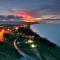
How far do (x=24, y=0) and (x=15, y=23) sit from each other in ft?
0.63

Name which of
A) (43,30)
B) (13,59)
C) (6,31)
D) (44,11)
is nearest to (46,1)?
(44,11)

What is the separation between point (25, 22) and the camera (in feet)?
5.49

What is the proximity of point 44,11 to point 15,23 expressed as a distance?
239mm

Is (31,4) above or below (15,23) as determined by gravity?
above

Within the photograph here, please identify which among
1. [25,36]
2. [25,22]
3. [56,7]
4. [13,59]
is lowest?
[13,59]

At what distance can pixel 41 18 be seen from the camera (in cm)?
166

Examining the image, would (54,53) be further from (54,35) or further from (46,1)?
(46,1)

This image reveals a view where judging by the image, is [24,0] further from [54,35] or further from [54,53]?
[54,53]

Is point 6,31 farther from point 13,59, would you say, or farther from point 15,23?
point 13,59

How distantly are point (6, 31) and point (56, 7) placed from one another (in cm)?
42

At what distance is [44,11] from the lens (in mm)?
1651

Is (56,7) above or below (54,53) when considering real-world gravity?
above

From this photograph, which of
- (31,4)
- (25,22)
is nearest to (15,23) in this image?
(25,22)

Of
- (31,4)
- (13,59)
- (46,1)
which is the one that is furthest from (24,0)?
(13,59)
